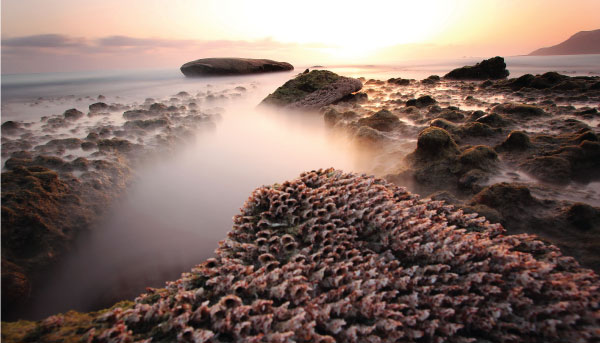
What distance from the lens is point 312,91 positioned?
13852 mm

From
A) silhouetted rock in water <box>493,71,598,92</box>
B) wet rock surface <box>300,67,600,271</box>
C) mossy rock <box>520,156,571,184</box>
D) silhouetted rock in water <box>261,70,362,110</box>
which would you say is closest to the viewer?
wet rock surface <box>300,67,600,271</box>

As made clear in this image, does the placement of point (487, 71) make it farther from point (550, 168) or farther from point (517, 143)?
point (550, 168)

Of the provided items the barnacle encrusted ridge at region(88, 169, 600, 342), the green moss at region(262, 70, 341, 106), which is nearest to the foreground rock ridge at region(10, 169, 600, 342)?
the barnacle encrusted ridge at region(88, 169, 600, 342)

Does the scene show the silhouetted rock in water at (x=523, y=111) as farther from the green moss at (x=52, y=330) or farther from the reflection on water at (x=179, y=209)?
the green moss at (x=52, y=330)

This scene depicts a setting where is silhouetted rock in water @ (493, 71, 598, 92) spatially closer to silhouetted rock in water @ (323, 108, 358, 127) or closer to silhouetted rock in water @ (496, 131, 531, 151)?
silhouetted rock in water @ (496, 131, 531, 151)

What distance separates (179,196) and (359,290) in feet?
16.0

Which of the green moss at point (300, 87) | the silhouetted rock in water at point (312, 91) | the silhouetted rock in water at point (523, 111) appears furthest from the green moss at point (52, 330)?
the green moss at point (300, 87)

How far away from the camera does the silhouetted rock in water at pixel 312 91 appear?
12.9m

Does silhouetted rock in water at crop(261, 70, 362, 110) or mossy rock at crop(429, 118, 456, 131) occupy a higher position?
silhouetted rock in water at crop(261, 70, 362, 110)

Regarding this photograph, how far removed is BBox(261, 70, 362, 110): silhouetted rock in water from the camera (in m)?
12.9

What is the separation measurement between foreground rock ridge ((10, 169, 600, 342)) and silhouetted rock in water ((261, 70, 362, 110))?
1051cm

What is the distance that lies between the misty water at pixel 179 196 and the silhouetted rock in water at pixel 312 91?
793 millimetres

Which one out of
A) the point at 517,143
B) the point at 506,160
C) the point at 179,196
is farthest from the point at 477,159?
the point at 179,196

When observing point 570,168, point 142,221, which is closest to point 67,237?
point 142,221
